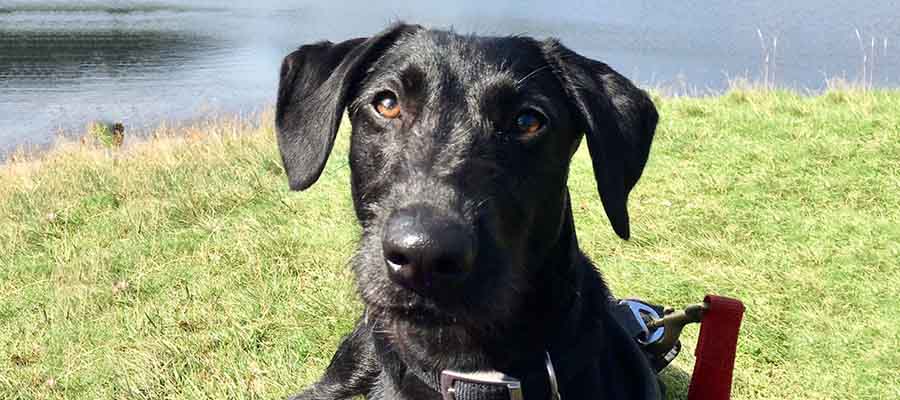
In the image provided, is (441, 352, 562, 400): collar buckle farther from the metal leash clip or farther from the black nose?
the metal leash clip

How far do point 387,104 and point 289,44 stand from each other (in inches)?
867

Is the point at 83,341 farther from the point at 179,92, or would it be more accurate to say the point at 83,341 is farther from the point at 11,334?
the point at 179,92

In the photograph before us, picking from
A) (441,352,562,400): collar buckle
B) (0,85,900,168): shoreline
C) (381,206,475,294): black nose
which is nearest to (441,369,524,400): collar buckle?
(441,352,562,400): collar buckle

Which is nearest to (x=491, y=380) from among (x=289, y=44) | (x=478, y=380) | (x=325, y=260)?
(x=478, y=380)

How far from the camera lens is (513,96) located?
269 centimetres

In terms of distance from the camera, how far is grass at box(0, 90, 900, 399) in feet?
12.8

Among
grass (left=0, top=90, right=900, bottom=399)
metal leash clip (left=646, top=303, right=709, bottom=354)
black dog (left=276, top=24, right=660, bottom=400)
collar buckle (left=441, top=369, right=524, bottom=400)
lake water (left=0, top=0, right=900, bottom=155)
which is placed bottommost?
lake water (left=0, top=0, right=900, bottom=155)

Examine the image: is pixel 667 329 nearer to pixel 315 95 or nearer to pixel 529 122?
pixel 529 122

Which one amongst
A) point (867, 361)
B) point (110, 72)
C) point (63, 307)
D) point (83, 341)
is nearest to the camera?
point (867, 361)

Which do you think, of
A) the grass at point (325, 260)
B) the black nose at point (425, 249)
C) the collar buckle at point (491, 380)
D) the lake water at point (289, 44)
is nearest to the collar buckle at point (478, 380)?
the collar buckle at point (491, 380)

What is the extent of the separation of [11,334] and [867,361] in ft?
15.0

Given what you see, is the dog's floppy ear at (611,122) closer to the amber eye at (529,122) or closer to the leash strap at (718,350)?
the amber eye at (529,122)

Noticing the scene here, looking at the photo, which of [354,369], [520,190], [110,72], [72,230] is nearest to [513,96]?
[520,190]

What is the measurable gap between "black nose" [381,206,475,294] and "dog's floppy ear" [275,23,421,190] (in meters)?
0.81
